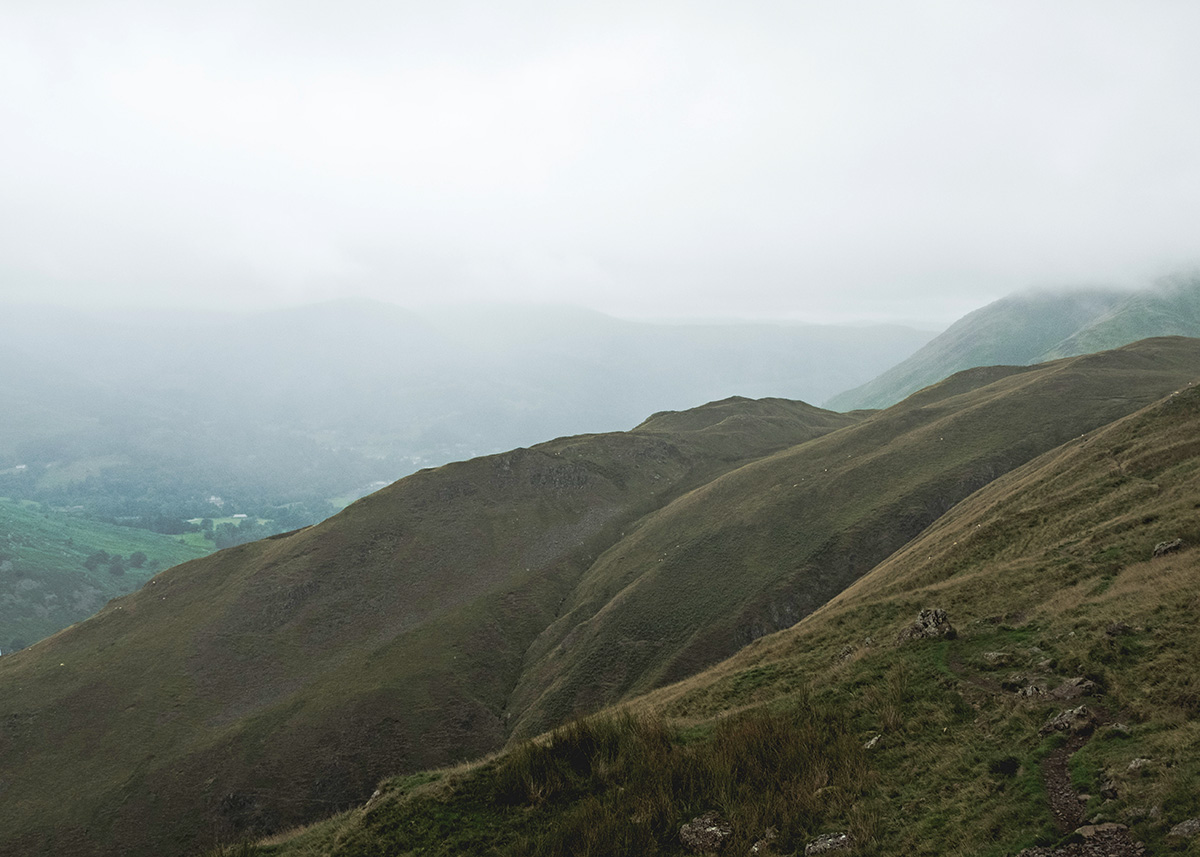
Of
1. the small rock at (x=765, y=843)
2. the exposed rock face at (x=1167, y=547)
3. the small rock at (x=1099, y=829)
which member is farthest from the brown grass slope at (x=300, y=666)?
the small rock at (x=1099, y=829)

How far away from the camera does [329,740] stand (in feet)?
214

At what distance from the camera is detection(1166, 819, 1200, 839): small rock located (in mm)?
12406

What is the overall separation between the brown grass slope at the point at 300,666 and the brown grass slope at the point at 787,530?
28.9ft

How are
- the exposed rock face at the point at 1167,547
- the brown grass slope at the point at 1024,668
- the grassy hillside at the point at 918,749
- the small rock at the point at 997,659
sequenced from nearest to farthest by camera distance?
the brown grass slope at the point at 1024,668 → the grassy hillside at the point at 918,749 → the small rock at the point at 997,659 → the exposed rock face at the point at 1167,547

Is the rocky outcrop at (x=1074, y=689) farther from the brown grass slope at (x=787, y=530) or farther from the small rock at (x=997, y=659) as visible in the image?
the brown grass slope at (x=787, y=530)

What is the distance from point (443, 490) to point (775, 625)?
69.1 m

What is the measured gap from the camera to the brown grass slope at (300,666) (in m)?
60.5

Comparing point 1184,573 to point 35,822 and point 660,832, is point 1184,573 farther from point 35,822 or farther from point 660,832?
point 35,822

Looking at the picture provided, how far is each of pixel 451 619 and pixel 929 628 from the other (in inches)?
2716

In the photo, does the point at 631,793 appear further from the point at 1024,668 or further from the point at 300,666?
the point at 300,666

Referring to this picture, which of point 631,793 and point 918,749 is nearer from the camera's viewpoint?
point 918,749

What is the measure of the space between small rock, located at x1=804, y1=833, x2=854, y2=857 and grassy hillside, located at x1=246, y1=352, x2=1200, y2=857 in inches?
12.6

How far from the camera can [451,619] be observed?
8494 centimetres

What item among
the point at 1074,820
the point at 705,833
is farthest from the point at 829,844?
the point at 1074,820
